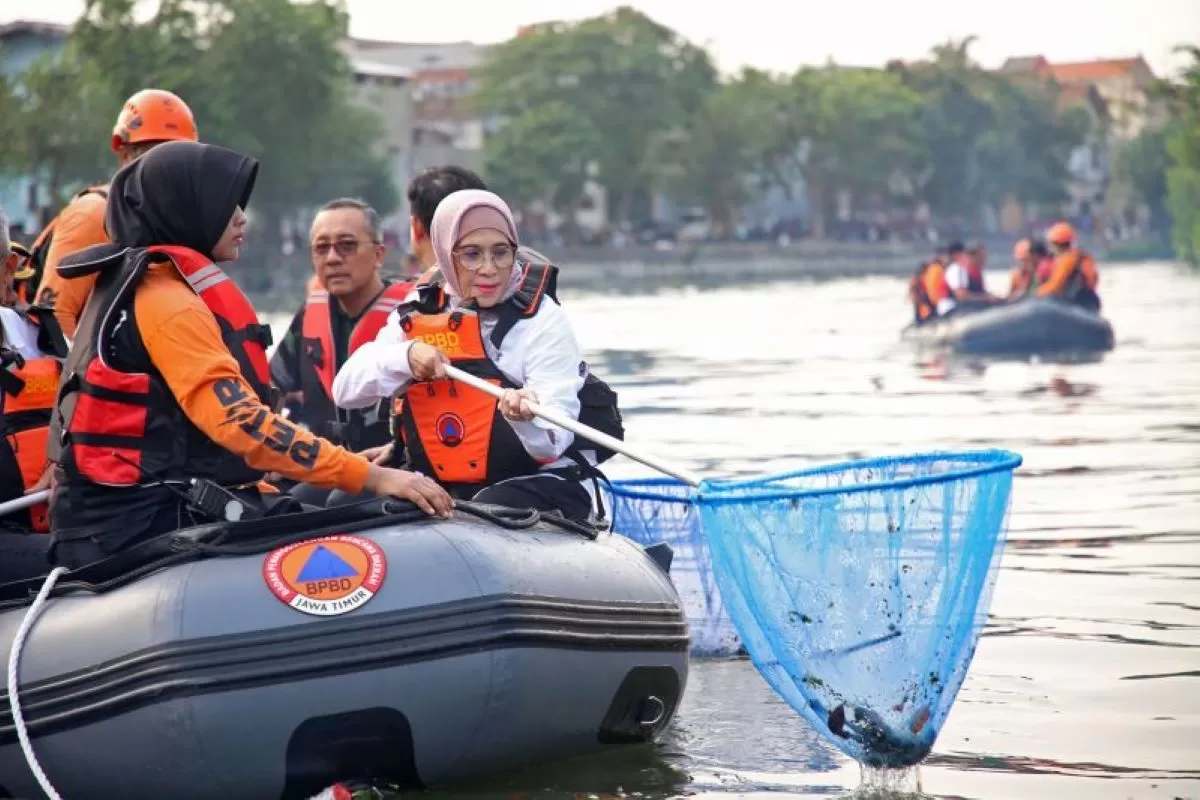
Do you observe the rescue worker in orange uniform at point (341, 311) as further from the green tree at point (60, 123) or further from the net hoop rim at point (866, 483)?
the green tree at point (60, 123)

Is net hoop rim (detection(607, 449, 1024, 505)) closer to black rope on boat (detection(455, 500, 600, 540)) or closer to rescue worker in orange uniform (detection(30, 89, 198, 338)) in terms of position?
black rope on boat (detection(455, 500, 600, 540))

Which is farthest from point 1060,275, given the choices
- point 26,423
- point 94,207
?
point 26,423

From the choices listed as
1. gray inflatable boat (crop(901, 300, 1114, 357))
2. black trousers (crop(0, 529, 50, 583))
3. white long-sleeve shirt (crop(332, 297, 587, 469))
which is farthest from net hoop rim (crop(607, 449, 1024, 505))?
gray inflatable boat (crop(901, 300, 1114, 357))

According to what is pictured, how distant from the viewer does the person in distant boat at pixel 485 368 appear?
6.64 meters

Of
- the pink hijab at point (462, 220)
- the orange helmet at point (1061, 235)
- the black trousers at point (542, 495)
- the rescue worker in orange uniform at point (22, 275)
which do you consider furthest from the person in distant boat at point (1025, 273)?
the pink hijab at point (462, 220)

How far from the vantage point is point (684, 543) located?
7.98 meters

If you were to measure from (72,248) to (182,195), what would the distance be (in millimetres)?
1918

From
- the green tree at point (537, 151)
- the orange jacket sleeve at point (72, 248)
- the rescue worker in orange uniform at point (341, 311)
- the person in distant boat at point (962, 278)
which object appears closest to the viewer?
the orange jacket sleeve at point (72, 248)

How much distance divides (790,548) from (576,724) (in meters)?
0.82

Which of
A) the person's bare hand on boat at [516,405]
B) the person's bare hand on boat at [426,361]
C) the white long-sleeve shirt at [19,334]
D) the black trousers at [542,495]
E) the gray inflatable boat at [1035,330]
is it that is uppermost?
the white long-sleeve shirt at [19,334]

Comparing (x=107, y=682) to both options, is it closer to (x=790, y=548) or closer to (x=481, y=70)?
(x=790, y=548)

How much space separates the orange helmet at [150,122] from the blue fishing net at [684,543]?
2.04m

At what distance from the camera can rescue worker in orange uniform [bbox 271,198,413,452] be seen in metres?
8.19

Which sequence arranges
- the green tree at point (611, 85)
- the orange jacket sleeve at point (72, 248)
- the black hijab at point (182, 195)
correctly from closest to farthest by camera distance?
the black hijab at point (182, 195)
the orange jacket sleeve at point (72, 248)
the green tree at point (611, 85)
